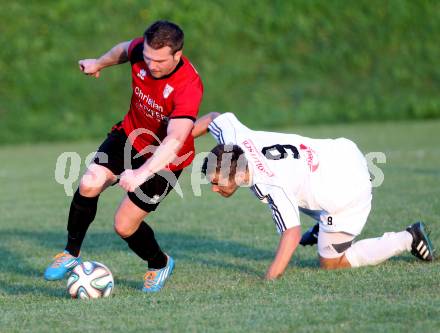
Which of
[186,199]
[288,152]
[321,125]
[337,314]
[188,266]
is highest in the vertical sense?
Result: [288,152]

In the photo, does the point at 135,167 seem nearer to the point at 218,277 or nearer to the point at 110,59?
the point at 110,59

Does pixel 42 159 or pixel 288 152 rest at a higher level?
pixel 288 152

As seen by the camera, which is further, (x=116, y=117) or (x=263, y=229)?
(x=116, y=117)

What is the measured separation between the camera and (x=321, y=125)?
874 inches

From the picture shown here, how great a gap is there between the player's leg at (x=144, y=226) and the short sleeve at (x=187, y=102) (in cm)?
65

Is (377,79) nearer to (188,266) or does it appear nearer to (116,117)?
(116,117)

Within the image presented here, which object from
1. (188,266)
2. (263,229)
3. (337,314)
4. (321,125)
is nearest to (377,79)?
(321,125)

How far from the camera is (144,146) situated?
6133mm

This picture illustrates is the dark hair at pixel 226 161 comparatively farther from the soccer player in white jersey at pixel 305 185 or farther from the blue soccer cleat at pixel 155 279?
the blue soccer cleat at pixel 155 279

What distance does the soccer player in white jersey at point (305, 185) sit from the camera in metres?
5.63

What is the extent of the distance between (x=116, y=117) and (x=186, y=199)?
10985 mm

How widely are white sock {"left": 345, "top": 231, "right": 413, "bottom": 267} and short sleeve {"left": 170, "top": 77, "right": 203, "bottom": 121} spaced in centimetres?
167

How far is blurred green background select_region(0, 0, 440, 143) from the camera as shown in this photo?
2209 centimetres

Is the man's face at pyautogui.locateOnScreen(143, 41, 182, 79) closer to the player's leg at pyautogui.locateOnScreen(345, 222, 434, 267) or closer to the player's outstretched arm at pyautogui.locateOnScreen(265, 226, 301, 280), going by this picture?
the player's outstretched arm at pyautogui.locateOnScreen(265, 226, 301, 280)
